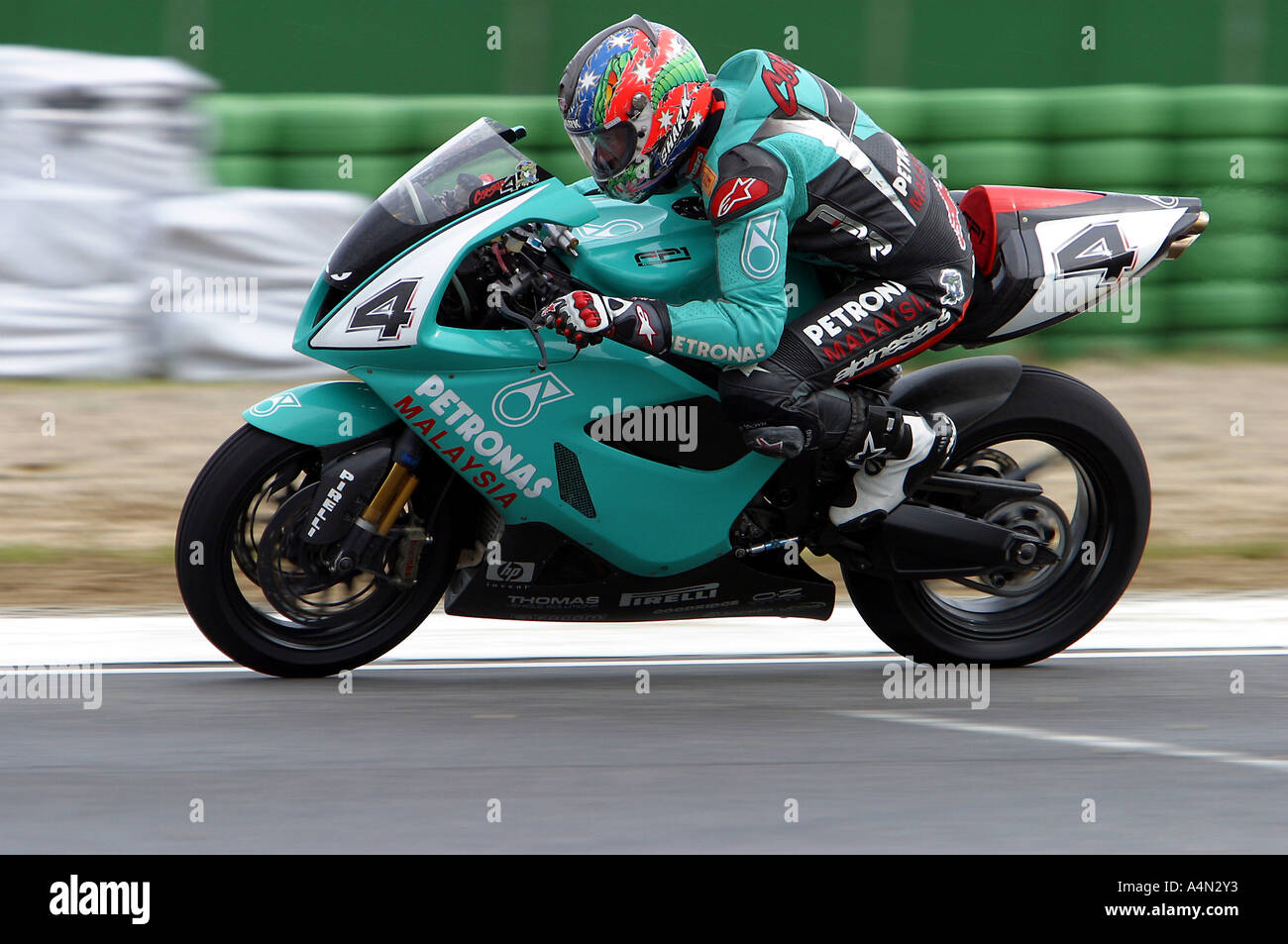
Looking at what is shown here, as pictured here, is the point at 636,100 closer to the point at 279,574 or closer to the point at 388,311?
the point at 388,311

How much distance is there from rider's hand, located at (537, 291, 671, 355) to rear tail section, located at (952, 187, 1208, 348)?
3.46ft

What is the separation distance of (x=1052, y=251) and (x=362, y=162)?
6365mm

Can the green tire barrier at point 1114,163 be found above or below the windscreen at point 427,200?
above

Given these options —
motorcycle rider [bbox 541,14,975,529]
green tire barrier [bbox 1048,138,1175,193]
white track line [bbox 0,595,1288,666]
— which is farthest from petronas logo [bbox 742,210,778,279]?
green tire barrier [bbox 1048,138,1175,193]

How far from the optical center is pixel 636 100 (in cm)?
478

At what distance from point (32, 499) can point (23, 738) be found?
3852mm

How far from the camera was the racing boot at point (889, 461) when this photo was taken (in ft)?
16.7

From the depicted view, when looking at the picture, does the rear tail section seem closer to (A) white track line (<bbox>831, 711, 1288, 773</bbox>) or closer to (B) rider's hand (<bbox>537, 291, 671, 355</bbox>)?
(B) rider's hand (<bbox>537, 291, 671, 355</bbox>)

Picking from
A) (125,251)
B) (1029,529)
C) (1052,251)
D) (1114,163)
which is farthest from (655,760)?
(1114,163)

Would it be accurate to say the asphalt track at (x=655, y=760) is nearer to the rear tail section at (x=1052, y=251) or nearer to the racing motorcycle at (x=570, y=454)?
the racing motorcycle at (x=570, y=454)

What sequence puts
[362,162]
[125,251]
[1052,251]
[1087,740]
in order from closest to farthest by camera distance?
1. [1087,740]
2. [1052,251]
3. [125,251]
4. [362,162]

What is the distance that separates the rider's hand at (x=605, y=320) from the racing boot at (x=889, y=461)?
72 cm

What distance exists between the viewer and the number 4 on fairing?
15.8ft

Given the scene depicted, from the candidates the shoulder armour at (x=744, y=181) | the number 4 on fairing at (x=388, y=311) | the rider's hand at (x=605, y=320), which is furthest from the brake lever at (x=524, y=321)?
the shoulder armour at (x=744, y=181)
